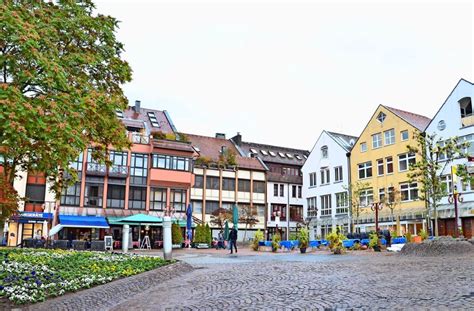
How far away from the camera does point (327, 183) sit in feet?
181

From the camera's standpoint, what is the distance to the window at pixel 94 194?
46.5m

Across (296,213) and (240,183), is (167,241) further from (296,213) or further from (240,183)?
(296,213)

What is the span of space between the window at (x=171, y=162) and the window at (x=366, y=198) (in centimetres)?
1789

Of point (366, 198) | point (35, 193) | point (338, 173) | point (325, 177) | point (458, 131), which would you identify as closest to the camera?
point (458, 131)

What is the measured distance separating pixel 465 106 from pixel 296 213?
2663cm

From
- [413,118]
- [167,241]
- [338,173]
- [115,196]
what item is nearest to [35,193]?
[115,196]

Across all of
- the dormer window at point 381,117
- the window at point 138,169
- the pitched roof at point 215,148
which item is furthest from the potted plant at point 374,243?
the pitched roof at point 215,148

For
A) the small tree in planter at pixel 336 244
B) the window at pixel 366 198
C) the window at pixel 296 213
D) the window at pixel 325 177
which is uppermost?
the window at pixel 325 177

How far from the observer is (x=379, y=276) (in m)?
11.6

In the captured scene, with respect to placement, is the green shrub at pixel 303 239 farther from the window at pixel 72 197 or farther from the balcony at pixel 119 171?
the window at pixel 72 197

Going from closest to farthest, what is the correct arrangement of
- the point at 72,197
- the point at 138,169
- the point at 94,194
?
the point at 72,197 < the point at 94,194 < the point at 138,169

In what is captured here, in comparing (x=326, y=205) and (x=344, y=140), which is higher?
(x=344, y=140)

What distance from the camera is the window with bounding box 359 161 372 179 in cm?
4991

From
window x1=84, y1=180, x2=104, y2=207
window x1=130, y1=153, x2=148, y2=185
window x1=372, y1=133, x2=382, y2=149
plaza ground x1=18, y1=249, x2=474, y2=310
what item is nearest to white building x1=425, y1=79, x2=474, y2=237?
window x1=372, y1=133, x2=382, y2=149
